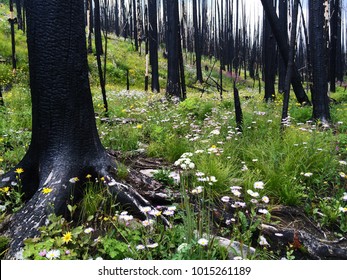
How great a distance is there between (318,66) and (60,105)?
5970 millimetres

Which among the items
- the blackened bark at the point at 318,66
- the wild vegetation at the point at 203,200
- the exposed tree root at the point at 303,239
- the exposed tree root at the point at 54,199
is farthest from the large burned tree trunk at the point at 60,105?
the blackened bark at the point at 318,66

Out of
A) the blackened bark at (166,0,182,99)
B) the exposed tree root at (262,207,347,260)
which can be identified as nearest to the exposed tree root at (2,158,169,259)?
the exposed tree root at (262,207,347,260)

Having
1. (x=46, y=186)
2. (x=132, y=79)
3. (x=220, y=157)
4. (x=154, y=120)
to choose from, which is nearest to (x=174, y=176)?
(x=220, y=157)

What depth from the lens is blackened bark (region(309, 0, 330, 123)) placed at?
6.25 m

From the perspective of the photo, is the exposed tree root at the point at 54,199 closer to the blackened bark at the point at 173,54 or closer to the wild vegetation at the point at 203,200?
the wild vegetation at the point at 203,200

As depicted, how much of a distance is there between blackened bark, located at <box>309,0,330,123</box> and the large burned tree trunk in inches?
208

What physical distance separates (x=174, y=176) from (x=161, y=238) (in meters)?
1.16

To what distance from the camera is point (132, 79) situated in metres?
23.8

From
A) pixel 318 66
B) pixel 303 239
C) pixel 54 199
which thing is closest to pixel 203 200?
pixel 303 239

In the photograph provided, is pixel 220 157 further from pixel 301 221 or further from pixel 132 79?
pixel 132 79

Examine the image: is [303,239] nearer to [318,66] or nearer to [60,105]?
[60,105]

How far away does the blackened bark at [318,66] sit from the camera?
625 cm

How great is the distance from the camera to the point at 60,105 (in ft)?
9.08

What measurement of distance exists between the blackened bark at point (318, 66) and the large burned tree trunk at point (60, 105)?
208 inches
